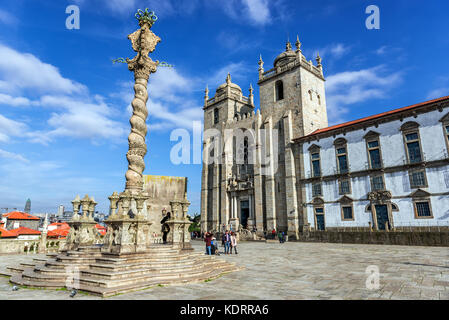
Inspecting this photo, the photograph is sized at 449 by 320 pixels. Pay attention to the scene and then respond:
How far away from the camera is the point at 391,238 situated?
781 inches

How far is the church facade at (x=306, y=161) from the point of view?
21875mm

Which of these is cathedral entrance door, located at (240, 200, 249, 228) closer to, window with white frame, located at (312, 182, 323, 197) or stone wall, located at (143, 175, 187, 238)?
stone wall, located at (143, 175, 187, 238)

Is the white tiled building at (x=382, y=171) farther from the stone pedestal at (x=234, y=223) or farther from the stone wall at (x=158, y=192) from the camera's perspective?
the stone wall at (x=158, y=192)

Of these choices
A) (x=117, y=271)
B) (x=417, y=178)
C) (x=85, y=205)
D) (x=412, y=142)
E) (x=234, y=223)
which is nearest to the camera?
(x=117, y=271)

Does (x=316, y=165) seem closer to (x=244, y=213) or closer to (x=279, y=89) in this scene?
(x=244, y=213)

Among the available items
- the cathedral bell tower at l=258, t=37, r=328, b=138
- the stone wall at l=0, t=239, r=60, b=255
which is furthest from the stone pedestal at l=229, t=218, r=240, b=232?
the stone wall at l=0, t=239, r=60, b=255

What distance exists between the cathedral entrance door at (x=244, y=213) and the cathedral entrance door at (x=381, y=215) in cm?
1541

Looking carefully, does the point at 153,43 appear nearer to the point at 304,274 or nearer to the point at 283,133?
the point at 304,274

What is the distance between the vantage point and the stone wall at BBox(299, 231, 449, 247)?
709 inches

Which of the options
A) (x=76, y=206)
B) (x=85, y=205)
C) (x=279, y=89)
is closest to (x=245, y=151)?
(x=279, y=89)

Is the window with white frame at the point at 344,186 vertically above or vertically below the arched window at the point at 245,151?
below

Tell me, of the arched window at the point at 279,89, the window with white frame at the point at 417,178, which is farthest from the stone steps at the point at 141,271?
the arched window at the point at 279,89

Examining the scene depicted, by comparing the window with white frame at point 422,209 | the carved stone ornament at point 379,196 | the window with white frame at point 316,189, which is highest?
the window with white frame at point 316,189

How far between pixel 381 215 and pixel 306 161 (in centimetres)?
892
